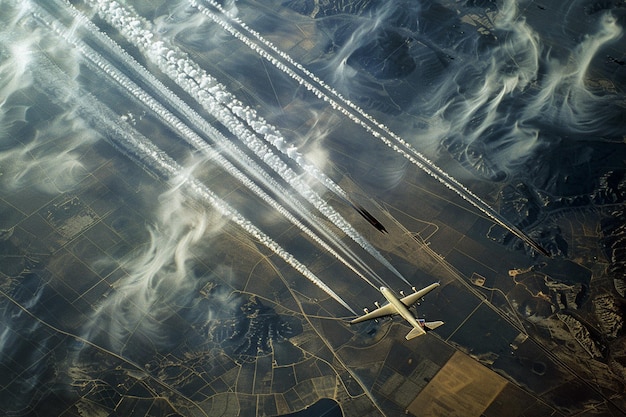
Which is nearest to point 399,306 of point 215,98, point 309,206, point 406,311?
point 406,311

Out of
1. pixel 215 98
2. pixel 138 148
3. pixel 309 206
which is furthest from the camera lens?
pixel 215 98

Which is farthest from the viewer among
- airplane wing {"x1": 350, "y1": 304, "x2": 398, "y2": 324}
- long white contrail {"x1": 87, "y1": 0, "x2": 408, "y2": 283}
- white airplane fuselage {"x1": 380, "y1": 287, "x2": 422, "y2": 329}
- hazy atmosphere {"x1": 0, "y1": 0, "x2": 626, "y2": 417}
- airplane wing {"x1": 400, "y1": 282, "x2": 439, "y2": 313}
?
long white contrail {"x1": 87, "y1": 0, "x2": 408, "y2": 283}

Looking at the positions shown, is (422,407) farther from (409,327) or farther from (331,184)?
(331,184)

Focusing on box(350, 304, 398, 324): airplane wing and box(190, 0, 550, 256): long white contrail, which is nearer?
box(350, 304, 398, 324): airplane wing

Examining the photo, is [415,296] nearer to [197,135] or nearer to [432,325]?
[432,325]

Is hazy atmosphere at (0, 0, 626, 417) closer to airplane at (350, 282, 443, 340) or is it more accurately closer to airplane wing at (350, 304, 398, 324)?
airplane at (350, 282, 443, 340)

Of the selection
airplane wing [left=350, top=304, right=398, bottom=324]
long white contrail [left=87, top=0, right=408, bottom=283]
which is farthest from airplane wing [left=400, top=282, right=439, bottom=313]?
long white contrail [left=87, top=0, right=408, bottom=283]

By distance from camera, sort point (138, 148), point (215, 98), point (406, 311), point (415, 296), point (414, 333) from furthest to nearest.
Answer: point (215, 98) → point (138, 148) → point (415, 296) → point (414, 333) → point (406, 311)
